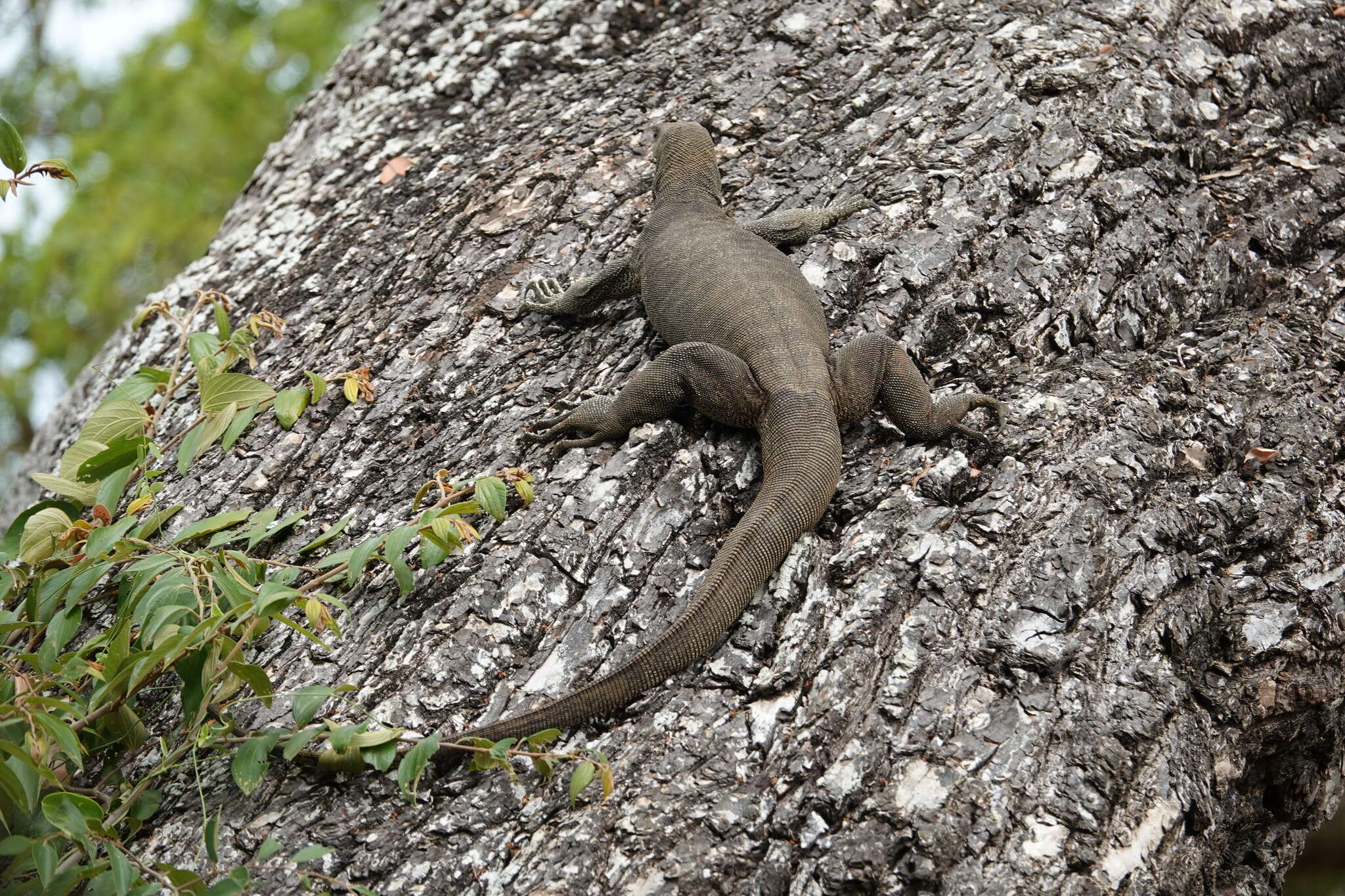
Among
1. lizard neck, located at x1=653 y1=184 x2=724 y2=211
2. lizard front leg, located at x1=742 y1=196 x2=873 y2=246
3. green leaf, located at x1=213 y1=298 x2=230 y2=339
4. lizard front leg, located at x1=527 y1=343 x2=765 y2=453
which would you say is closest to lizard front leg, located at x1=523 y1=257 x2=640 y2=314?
lizard neck, located at x1=653 y1=184 x2=724 y2=211

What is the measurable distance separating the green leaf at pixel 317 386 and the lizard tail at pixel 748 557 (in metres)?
1.70

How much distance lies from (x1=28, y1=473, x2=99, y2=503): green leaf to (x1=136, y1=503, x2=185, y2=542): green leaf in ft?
0.92

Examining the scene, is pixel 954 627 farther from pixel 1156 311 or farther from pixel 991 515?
pixel 1156 311

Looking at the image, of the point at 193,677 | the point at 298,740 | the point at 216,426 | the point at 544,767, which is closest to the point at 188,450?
the point at 216,426

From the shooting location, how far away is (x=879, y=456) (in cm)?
374

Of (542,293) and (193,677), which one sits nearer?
(193,677)

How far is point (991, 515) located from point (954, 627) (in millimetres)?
450

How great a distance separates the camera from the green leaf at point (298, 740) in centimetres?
286

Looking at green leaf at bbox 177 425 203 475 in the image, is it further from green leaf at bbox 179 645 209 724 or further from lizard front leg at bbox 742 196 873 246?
lizard front leg at bbox 742 196 873 246

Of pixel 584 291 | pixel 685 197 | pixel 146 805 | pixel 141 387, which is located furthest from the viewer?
pixel 685 197

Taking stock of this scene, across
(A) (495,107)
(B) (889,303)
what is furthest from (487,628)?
(A) (495,107)

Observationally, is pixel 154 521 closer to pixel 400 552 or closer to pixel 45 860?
pixel 400 552

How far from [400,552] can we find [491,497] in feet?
1.03

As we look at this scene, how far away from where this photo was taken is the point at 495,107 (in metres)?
5.45
